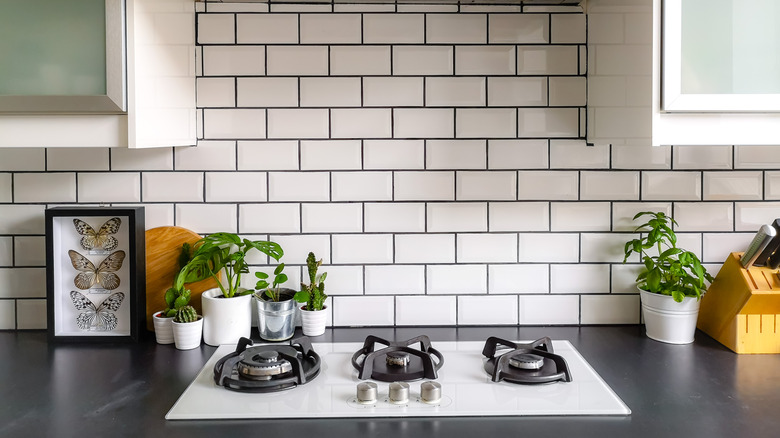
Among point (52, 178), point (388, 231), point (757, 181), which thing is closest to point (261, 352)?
point (388, 231)

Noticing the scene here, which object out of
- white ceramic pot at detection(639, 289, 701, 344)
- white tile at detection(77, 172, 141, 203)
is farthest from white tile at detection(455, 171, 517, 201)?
white tile at detection(77, 172, 141, 203)

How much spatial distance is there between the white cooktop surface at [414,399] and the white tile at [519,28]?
87 cm

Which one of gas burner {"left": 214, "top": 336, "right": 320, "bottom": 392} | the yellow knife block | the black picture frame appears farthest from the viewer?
the black picture frame

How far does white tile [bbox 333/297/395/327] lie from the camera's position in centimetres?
185

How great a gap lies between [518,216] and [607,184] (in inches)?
10.2

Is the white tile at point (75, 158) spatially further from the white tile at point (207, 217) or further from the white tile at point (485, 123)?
the white tile at point (485, 123)

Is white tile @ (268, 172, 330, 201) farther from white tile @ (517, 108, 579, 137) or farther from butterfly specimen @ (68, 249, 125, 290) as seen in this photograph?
white tile @ (517, 108, 579, 137)

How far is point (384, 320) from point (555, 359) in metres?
0.56

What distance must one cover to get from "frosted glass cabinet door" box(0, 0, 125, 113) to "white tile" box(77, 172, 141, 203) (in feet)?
1.42

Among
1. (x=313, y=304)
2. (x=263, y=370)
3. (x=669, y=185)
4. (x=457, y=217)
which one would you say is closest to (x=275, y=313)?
(x=313, y=304)

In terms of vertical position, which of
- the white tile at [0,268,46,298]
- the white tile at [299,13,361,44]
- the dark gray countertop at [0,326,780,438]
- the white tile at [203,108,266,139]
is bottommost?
the dark gray countertop at [0,326,780,438]

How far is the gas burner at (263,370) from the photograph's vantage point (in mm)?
1362

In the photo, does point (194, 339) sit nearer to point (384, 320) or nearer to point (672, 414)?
point (384, 320)

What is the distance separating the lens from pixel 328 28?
1.80m
